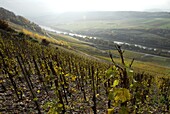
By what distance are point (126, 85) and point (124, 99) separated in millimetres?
661

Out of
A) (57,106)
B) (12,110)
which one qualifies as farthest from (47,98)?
(57,106)

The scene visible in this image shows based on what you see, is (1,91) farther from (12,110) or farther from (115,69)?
(115,69)

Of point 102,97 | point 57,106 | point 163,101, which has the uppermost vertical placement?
point 57,106

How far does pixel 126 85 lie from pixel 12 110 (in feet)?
51.8

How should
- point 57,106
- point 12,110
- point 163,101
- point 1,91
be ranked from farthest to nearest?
point 163,101 < point 1,91 < point 12,110 < point 57,106

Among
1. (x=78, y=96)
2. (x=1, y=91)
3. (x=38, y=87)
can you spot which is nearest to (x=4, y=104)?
(x=1, y=91)

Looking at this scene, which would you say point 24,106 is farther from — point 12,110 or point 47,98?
point 47,98

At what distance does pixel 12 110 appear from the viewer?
18.3 meters

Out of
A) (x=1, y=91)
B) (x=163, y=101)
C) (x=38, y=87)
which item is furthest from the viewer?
(x=163, y=101)

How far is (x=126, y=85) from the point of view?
468 centimetres

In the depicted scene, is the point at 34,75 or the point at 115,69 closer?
the point at 115,69

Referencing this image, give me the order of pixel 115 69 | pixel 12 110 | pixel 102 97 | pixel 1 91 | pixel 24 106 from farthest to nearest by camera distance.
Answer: pixel 102 97, pixel 1 91, pixel 24 106, pixel 12 110, pixel 115 69

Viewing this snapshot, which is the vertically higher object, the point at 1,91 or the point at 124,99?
the point at 124,99

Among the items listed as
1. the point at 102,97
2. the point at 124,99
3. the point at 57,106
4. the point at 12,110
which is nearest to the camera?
the point at 124,99
